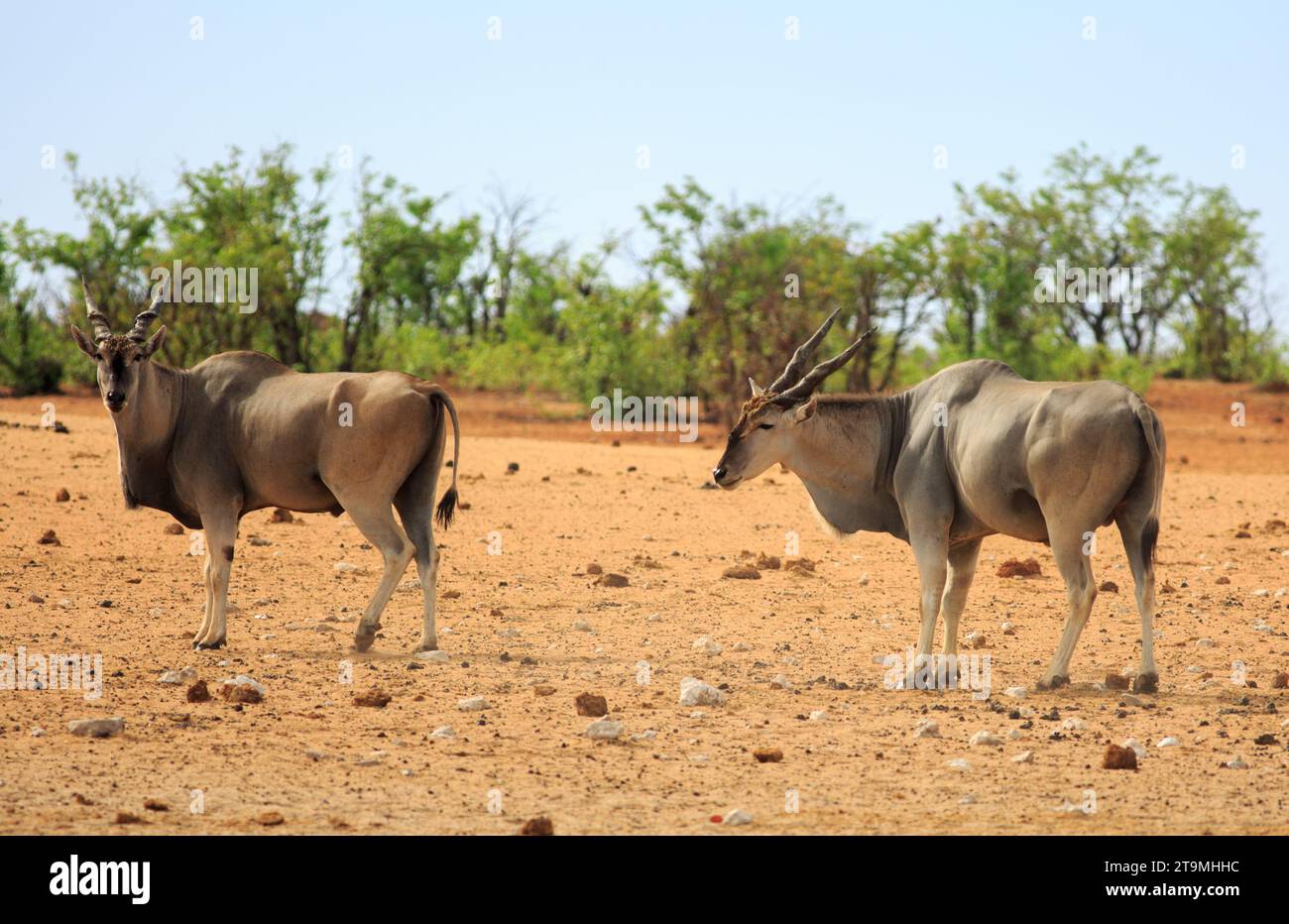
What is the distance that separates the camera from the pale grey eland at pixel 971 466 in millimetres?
8133

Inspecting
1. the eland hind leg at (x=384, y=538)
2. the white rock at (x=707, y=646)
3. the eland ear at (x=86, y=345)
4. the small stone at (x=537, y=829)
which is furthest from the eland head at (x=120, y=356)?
the small stone at (x=537, y=829)

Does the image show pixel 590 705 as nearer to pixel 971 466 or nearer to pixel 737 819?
pixel 737 819

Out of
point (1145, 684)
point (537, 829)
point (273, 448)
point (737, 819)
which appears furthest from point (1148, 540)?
point (273, 448)

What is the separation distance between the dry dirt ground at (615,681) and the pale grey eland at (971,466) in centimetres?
62

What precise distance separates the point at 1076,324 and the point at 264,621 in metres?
32.7

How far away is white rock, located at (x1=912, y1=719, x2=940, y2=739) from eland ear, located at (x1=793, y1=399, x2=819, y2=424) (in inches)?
93.8

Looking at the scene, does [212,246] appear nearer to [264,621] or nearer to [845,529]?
[264,621]

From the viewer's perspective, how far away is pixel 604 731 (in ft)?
23.7

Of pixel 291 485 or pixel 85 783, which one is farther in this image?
pixel 291 485

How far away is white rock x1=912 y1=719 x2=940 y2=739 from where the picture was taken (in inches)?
290

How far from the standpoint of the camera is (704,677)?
8695 millimetres
